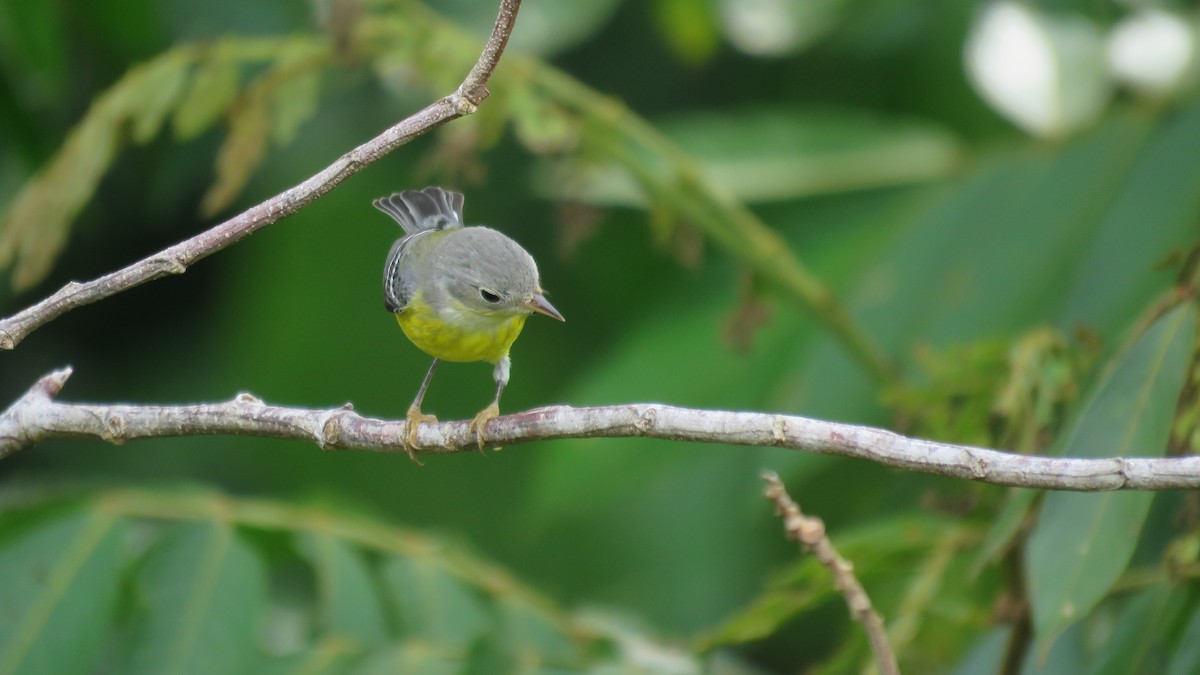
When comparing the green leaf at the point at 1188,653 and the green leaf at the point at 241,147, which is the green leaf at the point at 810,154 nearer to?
the green leaf at the point at 241,147

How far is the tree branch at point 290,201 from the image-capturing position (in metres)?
1.59

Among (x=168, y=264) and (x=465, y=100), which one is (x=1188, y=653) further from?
(x=168, y=264)

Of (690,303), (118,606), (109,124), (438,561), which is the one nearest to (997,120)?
(690,303)

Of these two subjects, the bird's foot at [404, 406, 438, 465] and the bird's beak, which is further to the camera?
the bird's beak

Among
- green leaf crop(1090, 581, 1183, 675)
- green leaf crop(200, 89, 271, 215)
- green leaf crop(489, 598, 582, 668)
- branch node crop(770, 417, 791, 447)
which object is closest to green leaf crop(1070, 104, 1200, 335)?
green leaf crop(1090, 581, 1183, 675)

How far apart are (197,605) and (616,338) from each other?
2.08m

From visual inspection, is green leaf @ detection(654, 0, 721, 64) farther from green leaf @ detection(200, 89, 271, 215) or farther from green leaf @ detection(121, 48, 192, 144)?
green leaf @ detection(121, 48, 192, 144)

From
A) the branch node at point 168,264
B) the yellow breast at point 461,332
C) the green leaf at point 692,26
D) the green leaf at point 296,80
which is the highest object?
the green leaf at point 692,26

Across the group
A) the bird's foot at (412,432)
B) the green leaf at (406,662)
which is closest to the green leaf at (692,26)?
the bird's foot at (412,432)

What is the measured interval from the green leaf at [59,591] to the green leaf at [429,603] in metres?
0.62

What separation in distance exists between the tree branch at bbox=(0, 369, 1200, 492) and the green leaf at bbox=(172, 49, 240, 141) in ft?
3.15

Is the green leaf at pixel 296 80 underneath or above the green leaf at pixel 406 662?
above

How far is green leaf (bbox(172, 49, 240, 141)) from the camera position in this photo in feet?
9.12

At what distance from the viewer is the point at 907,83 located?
15.4ft
